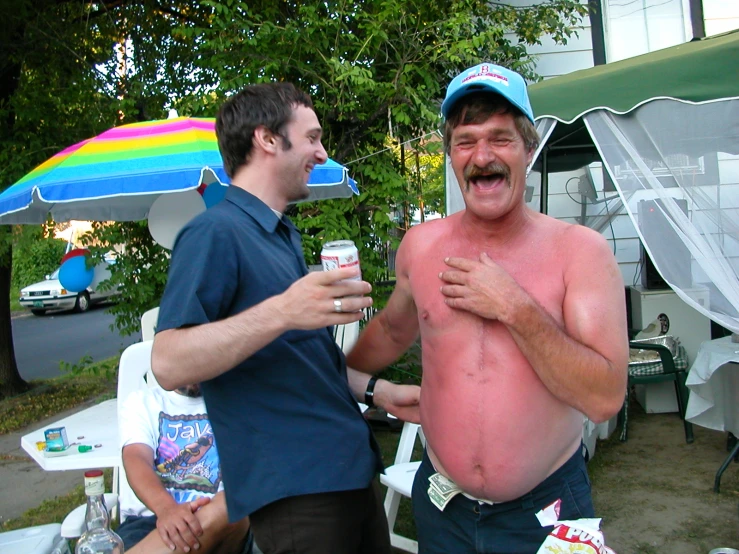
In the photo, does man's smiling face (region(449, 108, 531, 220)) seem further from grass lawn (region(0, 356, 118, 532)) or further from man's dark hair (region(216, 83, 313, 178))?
Result: grass lawn (region(0, 356, 118, 532))

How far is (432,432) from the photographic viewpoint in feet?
5.45

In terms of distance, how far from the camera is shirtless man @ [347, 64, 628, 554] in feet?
4.56

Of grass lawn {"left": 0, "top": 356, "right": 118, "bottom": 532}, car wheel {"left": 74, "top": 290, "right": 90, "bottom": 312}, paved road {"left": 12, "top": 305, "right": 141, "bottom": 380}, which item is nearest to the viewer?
grass lawn {"left": 0, "top": 356, "right": 118, "bottom": 532}

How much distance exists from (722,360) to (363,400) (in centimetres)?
313

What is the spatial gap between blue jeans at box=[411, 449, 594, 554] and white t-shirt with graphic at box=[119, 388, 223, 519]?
4.37ft

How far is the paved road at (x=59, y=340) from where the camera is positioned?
985cm

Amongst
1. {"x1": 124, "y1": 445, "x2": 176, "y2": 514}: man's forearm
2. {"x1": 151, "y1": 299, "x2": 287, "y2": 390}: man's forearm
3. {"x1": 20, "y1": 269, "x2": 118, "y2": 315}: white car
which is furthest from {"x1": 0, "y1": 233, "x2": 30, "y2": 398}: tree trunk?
{"x1": 20, "y1": 269, "x2": 118, "y2": 315}: white car

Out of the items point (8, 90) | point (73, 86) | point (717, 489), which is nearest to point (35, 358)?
point (8, 90)

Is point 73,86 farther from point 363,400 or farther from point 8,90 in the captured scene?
point 363,400

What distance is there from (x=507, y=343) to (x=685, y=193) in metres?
2.86

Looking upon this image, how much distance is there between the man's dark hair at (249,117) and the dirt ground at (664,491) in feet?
10.0

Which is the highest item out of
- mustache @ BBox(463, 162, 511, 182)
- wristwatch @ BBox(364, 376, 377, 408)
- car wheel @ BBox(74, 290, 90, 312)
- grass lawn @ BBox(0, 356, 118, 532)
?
mustache @ BBox(463, 162, 511, 182)

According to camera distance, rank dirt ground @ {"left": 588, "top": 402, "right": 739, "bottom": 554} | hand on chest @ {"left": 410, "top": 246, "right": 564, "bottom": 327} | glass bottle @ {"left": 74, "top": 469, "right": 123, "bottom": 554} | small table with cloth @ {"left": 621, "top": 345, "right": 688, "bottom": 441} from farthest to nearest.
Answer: small table with cloth @ {"left": 621, "top": 345, "right": 688, "bottom": 441} < dirt ground @ {"left": 588, "top": 402, "right": 739, "bottom": 554} < glass bottle @ {"left": 74, "top": 469, "right": 123, "bottom": 554} < hand on chest @ {"left": 410, "top": 246, "right": 564, "bottom": 327}

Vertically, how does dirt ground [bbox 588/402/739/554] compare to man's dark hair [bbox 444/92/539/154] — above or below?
below
